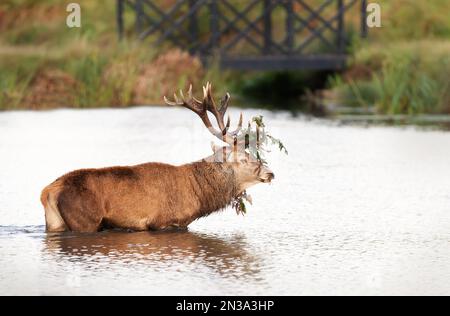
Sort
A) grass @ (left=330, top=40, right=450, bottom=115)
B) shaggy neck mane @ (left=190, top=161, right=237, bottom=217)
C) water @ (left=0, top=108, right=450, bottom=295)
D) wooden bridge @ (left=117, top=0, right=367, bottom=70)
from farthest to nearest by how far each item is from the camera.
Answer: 1. wooden bridge @ (left=117, top=0, right=367, bottom=70)
2. grass @ (left=330, top=40, right=450, bottom=115)
3. shaggy neck mane @ (left=190, top=161, right=237, bottom=217)
4. water @ (left=0, top=108, right=450, bottom=295)

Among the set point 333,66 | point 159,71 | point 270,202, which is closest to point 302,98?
point 333,66

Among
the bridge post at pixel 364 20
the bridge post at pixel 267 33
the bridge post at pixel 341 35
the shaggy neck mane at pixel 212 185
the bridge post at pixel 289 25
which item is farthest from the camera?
the bridge post at pixel 341 35

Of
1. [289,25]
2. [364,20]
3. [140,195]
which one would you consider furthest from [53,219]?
[364,20]

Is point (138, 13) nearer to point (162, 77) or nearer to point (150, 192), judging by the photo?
point (162, 77)

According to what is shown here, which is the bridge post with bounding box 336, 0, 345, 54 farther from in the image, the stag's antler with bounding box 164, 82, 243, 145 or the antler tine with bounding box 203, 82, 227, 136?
the antler tine with bounding box 203, 82, 227, 136

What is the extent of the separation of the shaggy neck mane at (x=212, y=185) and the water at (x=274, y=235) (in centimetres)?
27

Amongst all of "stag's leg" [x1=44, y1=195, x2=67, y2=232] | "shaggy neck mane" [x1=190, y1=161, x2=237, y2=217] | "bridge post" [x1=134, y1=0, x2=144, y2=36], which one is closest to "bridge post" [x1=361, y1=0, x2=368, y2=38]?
"bridge post" [x1=134, y1=0, x2=144, y2=36]

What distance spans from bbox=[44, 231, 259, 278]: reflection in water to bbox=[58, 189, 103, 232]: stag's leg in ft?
0.30

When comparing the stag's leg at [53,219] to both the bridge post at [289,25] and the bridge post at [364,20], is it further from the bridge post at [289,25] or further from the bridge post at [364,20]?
the bridge post at [364,20]

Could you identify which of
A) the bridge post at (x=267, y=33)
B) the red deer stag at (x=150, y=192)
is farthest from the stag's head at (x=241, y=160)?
the bridge post at (x=267, y=33)

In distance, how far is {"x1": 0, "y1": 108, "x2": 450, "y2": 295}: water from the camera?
31.5ft

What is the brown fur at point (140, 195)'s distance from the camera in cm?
1130
